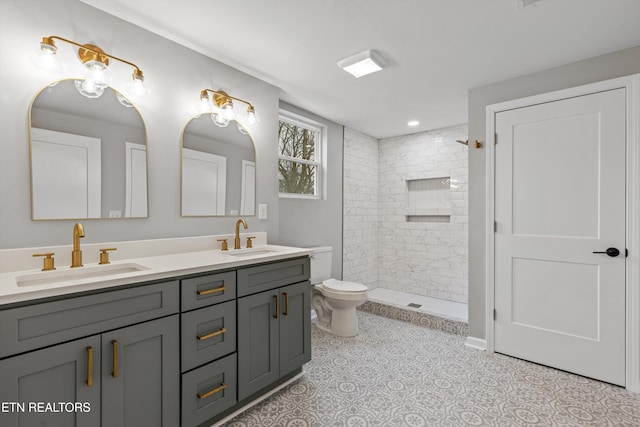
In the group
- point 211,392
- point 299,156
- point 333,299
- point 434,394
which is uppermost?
point 299,156

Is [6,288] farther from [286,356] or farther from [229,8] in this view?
[229,8]

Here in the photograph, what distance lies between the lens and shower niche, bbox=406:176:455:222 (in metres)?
4.22

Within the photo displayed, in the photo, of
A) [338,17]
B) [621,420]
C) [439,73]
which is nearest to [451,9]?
[338,17]

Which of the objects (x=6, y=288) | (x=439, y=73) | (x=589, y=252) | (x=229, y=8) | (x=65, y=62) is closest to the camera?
(x=6, y=288)

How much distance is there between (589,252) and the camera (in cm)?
225

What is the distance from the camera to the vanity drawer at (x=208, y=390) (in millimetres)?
1541

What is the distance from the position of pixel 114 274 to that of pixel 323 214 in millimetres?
2419

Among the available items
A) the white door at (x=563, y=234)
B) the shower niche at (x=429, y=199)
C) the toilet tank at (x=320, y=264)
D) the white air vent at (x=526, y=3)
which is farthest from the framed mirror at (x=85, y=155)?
the shower niche at (x=429, y=199)

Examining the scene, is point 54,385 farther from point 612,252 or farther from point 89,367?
point 612,252

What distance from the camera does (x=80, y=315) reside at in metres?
1.22

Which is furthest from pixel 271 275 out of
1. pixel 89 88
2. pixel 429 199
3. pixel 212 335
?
pixel 429 199

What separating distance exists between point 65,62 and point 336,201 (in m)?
2.89

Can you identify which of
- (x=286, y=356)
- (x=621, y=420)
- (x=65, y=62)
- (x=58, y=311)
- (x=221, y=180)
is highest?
(x=65, y=62)

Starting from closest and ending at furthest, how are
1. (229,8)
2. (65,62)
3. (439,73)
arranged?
(65,62), (229,8), (439,73)
